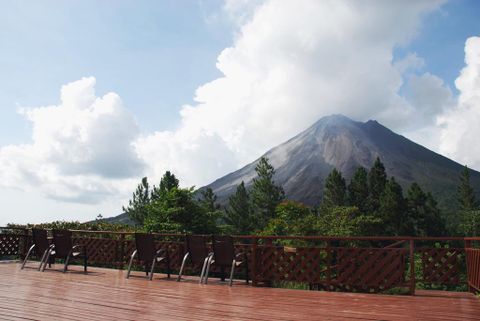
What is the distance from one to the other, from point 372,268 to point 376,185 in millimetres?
30049

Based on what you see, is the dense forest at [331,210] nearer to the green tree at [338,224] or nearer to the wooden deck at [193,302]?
the green tree at [338,224]

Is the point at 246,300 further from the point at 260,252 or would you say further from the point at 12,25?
the point at 12,25

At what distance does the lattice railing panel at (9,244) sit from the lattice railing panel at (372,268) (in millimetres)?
7384

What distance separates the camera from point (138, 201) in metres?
39.9

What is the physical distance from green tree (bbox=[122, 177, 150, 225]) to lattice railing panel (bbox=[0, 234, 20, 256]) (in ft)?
95.0

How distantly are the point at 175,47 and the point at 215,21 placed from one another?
148 centimetres

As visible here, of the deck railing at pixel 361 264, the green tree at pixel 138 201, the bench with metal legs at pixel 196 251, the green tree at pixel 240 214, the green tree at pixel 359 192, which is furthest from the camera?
the green tree at pixel 138 201

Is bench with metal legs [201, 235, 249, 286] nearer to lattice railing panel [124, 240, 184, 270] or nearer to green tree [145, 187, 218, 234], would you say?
lattice railing panel [124, 240, 184, 270]

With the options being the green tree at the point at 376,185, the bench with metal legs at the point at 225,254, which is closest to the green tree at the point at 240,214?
the green tree at the point at 376,185

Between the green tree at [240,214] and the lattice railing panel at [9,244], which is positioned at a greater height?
the green tree at [240,214]

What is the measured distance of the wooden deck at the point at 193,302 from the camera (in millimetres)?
3846

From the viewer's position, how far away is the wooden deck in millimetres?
3846

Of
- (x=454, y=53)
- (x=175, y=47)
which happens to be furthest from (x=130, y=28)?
(x=454, y=53)

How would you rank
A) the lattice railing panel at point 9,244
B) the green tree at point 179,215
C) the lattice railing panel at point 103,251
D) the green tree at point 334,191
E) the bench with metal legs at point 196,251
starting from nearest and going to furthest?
1. the bench with metal legs at point 196,251
2. the lattice railing panel at point 103,251
3. the lattice railing panel at point 9,244
4. the green tree at point 179,215
5. the green tree at point 334,191
